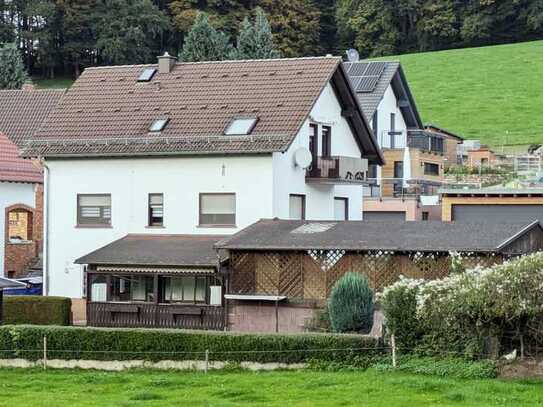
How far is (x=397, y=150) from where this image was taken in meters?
64.2

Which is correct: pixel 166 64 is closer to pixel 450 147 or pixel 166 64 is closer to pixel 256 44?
pixel 450 147

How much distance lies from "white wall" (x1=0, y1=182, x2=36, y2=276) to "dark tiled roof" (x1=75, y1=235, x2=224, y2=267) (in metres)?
6.17

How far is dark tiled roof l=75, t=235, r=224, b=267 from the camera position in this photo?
38.5 m

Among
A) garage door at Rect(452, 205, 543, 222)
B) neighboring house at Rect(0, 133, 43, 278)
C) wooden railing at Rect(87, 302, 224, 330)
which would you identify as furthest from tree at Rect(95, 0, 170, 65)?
wooden railing at Rect(87, 302, 224, 330)

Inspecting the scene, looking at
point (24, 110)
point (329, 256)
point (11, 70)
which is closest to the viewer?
point (329, 256)

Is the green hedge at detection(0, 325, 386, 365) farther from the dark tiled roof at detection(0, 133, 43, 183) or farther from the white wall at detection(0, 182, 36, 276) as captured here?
the dark tiled roof at detection(0, 133, 43, 183)

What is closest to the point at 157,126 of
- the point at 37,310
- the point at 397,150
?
the point at 37,310

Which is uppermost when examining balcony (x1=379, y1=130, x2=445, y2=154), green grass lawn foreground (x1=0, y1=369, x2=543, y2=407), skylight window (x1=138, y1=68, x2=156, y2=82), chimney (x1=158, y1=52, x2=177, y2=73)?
chimney (x1=158, y1=52, x2=177, y2=73)

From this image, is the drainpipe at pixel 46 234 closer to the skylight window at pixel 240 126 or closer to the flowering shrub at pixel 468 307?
the skylight window at pixel 240 126

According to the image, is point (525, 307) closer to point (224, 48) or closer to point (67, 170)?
point (67, 170)

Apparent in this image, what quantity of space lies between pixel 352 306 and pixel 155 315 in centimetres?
902

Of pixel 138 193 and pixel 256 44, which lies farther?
pixel 256 44

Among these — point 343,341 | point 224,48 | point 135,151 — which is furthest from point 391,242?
point 224,48

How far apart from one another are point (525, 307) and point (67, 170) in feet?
68.0
